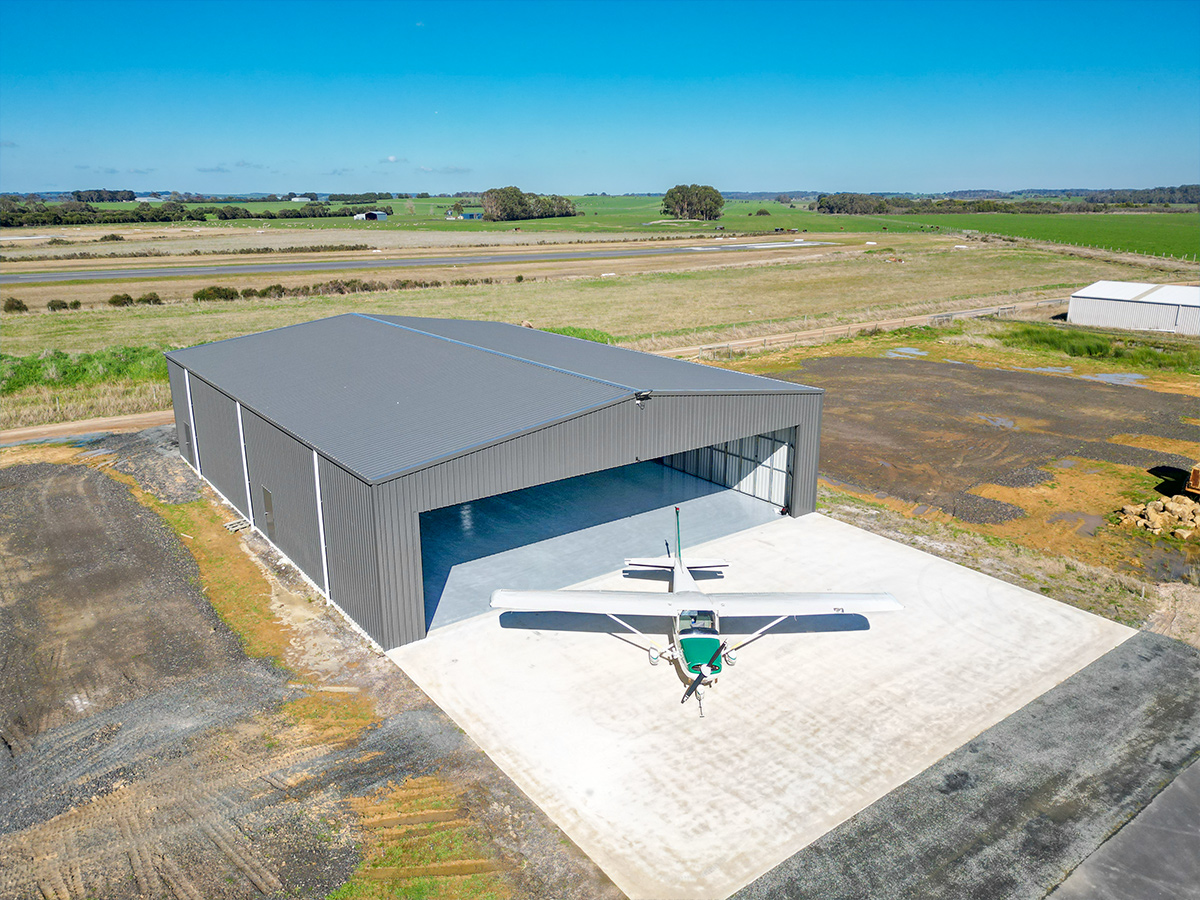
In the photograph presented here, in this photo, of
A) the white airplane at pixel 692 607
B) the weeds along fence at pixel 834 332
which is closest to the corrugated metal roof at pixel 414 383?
the white airplane at pixel 692 607

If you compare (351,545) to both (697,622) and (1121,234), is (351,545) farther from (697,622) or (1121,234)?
(1121,234)

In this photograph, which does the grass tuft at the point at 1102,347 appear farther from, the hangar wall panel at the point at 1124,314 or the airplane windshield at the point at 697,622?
the airplane windshield at the point at 697,622

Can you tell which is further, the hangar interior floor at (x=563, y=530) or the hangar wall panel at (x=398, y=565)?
the hangar interior floor at (x=563, y=530)

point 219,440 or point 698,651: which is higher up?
point 219,440

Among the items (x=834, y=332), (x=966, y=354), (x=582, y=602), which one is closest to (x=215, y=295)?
(x=834, y=332)

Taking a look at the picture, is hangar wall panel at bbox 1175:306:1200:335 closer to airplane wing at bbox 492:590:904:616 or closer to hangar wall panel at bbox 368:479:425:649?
airplane wing at bbox 492:590:904:616

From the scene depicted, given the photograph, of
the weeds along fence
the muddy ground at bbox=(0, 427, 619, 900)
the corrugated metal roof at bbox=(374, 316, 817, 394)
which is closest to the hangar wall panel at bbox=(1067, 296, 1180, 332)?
the weeds along fence
